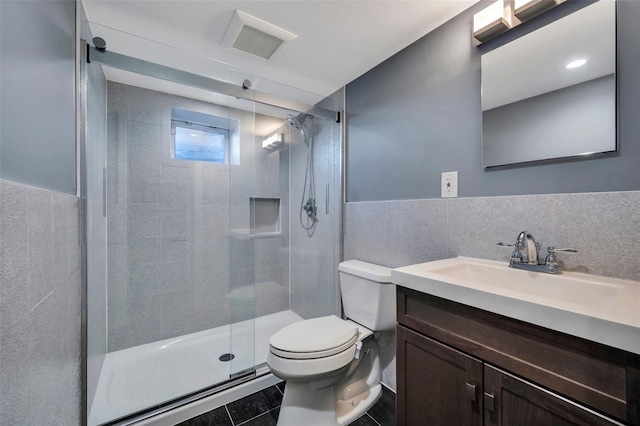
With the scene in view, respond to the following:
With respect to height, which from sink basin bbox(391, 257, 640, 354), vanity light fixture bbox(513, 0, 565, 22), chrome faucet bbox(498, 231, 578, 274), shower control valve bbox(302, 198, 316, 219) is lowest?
sink basin bbox(391, 257, 640, 354)

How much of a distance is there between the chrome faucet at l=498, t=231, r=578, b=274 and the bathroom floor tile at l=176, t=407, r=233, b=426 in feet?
5.37

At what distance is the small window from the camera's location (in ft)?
7.56

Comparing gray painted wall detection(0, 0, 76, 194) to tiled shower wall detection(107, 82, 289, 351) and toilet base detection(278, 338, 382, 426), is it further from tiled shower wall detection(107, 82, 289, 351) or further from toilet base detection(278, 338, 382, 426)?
toilet base detection(278, 338, 382, 426)

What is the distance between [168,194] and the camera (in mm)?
2191

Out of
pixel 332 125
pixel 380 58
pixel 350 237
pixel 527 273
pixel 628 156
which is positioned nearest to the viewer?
pixel 628 156

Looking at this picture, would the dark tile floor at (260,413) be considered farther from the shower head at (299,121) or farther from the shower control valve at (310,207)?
the shower head at (299,121)

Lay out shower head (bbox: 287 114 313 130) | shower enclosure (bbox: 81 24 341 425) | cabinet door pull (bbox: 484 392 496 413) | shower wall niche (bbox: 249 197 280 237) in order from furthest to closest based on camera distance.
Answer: shower wall niche (bbox: 249 197 280 237) → shower head (bbox: 287 114 313 130) → shower enclosure (bbox: 81 24 341 425) → cabinet door pull (bbox: 484 392 496 413)

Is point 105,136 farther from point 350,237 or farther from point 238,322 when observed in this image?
point 350,237

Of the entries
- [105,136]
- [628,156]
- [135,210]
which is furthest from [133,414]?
[628,156]

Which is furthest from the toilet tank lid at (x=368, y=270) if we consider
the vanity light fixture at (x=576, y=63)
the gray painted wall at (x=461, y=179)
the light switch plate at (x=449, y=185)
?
the vanity light fixture at (x=576, y=63)

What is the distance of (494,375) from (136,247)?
236cm

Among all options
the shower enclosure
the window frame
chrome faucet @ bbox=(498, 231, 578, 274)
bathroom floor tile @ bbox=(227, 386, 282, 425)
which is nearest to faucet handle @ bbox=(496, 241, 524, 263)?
chrome faucet @ bbox=(498, 231, 578, 274)

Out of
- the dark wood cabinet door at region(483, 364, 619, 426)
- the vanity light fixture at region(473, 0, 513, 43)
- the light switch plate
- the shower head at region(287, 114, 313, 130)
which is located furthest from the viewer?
the shower head at region(287, 114, 313, 130)

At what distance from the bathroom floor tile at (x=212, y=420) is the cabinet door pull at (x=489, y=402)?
4.27ft
